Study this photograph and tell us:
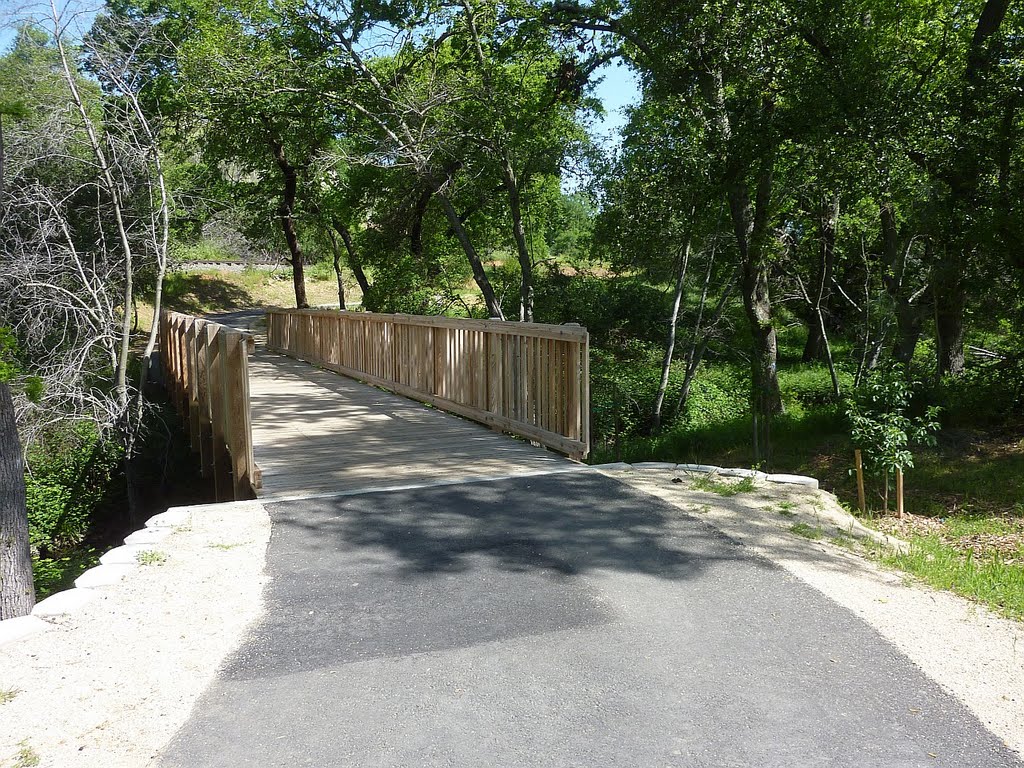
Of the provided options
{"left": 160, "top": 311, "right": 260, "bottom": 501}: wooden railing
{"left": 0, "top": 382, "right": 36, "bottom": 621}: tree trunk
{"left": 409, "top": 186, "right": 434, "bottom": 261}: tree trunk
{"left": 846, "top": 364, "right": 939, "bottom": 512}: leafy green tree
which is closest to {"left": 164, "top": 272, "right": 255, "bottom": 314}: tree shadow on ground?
{"left": 409, "top": 186, "right": 434, "bottom": 261}: tree trunk

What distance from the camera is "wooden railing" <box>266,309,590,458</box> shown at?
23.6ft

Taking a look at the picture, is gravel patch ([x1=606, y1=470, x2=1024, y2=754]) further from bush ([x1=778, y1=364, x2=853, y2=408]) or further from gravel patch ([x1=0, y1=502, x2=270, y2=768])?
bush ([x1=778, y1=364, x2=853, y2=408])

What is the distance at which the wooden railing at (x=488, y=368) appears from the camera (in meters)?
7.20

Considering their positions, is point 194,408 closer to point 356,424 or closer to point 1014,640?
point 356,424

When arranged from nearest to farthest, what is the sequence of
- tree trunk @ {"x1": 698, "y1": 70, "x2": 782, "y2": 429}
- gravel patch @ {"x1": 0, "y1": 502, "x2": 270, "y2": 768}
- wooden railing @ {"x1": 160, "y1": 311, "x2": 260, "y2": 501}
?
gravel patch @ {"x1": 0, "y1": 502, "x2": 270, "y2": 768} < wooden railing @ {"x1": 160, "y1": 311, "x2": 260, "y2": 501} < tree trunk @ {"x1": 698, "y1": 70, "x2": 782, "y2": 429}

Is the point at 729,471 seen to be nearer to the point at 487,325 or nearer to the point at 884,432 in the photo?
the point at 884,432

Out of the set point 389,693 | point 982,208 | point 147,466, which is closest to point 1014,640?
point 389,693

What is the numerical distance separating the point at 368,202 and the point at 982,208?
45.4 ft

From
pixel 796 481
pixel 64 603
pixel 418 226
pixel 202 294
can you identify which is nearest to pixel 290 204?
pixel 418 226

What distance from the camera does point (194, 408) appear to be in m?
11.3

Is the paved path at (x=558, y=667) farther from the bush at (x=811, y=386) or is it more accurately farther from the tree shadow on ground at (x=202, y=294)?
the tree shadow on ground at (x=202, y=294)

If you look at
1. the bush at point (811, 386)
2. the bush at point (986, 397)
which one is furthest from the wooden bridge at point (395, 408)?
the bush at point (811, 386)

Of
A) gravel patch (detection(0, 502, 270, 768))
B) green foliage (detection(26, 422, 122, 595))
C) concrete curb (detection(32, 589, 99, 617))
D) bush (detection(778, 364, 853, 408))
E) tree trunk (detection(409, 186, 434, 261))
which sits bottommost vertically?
green foliage (detection(26, 422, 122, 595))

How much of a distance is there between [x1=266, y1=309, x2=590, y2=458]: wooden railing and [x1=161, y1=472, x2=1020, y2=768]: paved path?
2177mm
